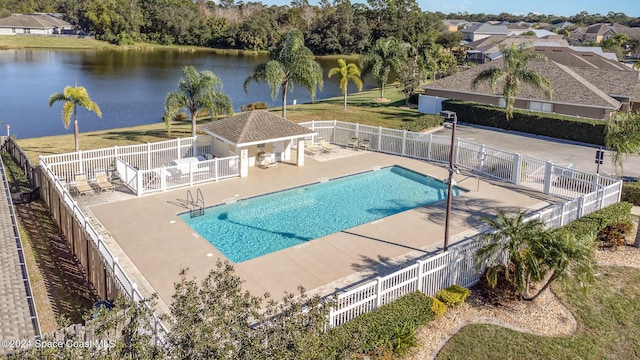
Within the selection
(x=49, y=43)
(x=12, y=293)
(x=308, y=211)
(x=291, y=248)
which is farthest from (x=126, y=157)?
(x=49, y=43)

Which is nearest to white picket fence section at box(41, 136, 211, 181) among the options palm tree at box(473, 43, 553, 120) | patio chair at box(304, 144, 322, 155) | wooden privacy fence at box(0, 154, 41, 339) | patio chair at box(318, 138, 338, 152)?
wooden privacy fence at box(0, 154, 41, 339)

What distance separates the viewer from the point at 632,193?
20.4 meters

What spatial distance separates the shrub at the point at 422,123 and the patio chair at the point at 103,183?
17.3m

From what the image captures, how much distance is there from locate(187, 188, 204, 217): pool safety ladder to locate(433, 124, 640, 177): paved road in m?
17.8

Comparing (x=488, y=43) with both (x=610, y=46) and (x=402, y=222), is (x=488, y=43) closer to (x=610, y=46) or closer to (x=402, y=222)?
(x=610, y=46)

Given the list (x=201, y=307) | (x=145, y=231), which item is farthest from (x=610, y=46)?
(x=201, y=307)

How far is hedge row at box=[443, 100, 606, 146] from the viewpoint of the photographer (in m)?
30.1

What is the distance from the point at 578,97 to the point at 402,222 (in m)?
22.6

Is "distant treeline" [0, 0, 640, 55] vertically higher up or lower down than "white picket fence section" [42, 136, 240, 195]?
higher up

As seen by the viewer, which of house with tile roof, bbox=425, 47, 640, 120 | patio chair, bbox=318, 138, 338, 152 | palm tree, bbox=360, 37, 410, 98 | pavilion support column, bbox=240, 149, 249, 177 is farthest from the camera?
palm tree, bbox=360, 37, 410, 98

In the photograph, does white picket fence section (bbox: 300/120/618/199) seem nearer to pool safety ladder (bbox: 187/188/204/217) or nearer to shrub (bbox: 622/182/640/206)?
shrub (bbox: 622/182/640/206)

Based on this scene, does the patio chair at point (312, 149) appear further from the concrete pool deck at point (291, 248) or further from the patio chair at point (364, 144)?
the concrete pool deck at point (291, 248)

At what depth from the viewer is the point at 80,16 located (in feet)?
350

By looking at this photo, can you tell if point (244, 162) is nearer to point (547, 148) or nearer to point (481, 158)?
point (481, 158)
